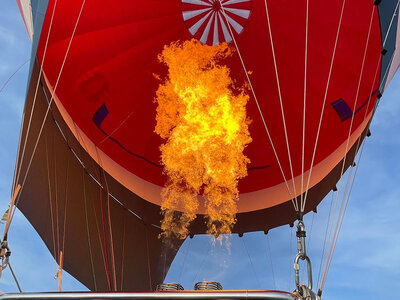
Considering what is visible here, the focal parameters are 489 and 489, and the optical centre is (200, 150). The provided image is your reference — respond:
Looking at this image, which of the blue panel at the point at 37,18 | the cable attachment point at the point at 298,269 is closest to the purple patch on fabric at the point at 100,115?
the blue panel at the point at 37,18

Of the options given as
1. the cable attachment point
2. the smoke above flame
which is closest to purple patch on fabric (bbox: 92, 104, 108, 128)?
the smoke above flame

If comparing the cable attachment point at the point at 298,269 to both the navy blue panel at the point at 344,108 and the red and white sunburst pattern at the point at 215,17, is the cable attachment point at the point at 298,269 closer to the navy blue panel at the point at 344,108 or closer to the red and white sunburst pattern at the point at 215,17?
the red and white sunburst pattern at the point at 215,17

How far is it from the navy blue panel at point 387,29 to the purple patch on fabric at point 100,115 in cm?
469

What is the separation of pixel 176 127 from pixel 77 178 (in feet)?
6.98

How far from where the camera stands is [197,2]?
787cm

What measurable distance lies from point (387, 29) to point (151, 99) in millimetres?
4057

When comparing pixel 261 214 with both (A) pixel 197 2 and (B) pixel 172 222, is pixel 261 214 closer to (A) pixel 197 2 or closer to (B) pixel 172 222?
(B) pixel 172 222

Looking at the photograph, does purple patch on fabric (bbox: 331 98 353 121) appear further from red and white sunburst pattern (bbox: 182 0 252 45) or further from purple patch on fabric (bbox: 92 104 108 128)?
purple patch on fabric (bbox: 92 104 108 128)

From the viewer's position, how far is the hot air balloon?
7.69m

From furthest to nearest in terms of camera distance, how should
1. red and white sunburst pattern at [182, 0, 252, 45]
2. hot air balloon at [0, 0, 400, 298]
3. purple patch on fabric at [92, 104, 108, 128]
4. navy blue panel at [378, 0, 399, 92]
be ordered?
purple patch on fabric at [92, 104, 108, 128] < red and white sunburst pattern at [182, 0, 252, 45] < hot air balloon at [0, 0, 400, 298] < navy blue panel at [378, 0, 399, 92]

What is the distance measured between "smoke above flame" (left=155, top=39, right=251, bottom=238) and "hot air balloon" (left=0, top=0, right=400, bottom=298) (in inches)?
6.7

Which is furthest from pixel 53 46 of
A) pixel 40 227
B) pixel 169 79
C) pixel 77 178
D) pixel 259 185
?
pixel 259 185

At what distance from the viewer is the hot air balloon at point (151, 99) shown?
7688mm

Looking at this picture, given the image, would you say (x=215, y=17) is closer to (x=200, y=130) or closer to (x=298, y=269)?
(x=200, y=130)
